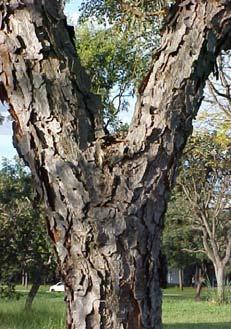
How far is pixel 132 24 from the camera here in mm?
7367

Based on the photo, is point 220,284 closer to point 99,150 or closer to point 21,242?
point 21,242

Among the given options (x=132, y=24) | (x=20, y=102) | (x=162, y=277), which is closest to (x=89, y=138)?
(x=20, y=102)

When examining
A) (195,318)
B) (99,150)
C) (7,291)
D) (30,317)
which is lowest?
(99,150)

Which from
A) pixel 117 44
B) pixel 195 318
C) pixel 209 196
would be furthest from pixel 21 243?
pixel 209 196

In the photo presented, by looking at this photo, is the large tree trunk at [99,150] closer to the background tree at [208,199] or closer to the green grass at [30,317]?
the green grass at [30,317]

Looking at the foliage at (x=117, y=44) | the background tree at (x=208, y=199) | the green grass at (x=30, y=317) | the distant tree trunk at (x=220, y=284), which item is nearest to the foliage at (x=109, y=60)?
the foliage at (x=117, y=44)

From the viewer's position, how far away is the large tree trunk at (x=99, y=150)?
272 centimetres

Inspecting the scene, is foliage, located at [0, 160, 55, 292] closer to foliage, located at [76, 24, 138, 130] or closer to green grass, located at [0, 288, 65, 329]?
green grass, located at [0, 288, 65, 329]

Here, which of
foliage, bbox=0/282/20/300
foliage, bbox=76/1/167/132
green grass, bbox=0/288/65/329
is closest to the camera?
foliage, bbox=76/1/167/132

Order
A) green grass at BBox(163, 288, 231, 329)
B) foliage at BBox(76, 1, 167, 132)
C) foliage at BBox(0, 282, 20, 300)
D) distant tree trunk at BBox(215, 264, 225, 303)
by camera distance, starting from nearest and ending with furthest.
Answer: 1. foliage at BBox(76, 1, 167, 132)
2. foliage at BBox(0, 282, 20, 300)
3. green grass at BBox(163, 288, 231, 329)
4. distant tree trunk at BBox(215, 264, 225, 303)

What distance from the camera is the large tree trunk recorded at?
2.72 m

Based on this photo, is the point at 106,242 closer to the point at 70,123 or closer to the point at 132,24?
the point at 70,123

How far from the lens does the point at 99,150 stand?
282 cm

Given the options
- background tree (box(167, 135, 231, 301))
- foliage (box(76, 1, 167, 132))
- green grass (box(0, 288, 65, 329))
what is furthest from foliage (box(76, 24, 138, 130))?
background tree (box(167, 135, 231, 301))
